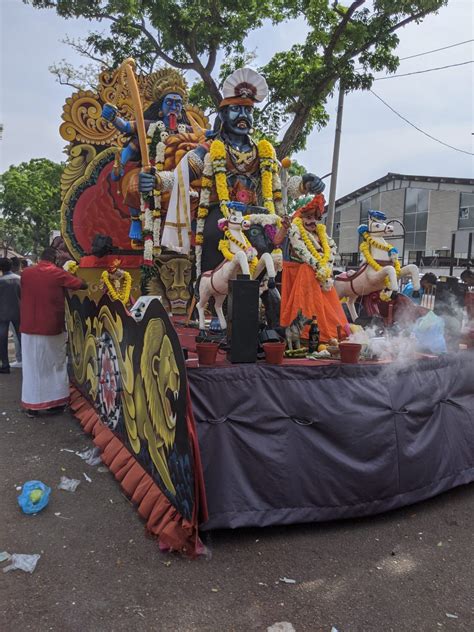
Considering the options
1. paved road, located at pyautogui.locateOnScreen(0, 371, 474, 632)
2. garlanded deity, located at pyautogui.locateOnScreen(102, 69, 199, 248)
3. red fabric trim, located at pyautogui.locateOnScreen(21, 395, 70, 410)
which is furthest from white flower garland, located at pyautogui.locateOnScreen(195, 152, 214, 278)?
paved road, located at pyautogui.locateOnScreen(0, 371, 474, 632)

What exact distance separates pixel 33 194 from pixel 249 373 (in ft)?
105

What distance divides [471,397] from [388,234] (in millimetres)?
2250

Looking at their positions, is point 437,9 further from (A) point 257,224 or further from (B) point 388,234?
(A) point 257,224

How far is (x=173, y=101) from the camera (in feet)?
23.2

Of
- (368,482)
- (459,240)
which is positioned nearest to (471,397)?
(368,482)

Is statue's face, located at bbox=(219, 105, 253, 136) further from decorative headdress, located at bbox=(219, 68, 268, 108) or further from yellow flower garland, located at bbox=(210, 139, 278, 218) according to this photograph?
yellow flower garland, located at bbox=(210, 139, 278, 218)

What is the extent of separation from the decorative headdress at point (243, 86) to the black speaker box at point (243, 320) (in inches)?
102

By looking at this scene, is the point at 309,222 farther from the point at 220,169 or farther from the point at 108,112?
the point at 108,112

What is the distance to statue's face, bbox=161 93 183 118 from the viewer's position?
7.07 m

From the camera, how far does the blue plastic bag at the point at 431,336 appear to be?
4230 mm

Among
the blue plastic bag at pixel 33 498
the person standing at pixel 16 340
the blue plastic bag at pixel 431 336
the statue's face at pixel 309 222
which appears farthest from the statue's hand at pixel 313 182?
the person standing at pixel 16 340

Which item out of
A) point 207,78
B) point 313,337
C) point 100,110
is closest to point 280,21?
point 207,78

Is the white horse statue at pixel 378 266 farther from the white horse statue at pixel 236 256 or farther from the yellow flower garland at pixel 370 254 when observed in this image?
the white horse statue at pixel 236 256

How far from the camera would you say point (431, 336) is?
427 centimetres
